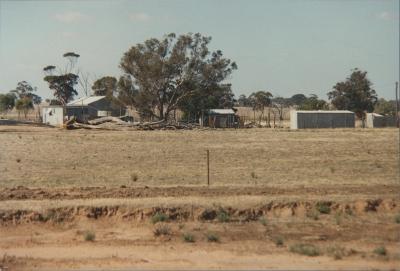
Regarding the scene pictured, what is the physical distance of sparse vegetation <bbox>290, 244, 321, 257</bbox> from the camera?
964cm

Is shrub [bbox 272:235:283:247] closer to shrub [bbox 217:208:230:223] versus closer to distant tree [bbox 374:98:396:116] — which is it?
shrub [bbox 217:208:230:223]

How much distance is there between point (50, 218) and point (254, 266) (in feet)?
18.3

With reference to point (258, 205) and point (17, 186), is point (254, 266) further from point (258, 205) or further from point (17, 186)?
point (17, 186)

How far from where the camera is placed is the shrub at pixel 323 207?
13096 millimetres

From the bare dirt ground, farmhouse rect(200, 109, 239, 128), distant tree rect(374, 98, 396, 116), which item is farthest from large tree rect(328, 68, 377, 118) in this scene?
the bare dirt ground

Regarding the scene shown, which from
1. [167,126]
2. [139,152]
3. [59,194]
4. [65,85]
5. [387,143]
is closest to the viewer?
[59,194]

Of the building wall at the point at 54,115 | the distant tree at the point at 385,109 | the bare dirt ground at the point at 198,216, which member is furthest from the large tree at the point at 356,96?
the bare dirt ground at the point at 198,216

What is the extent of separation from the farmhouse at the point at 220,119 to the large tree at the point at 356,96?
827 inches

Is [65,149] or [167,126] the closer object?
[65,149]

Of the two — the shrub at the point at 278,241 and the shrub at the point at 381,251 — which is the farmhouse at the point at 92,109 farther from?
the shrub at the point at 381,251

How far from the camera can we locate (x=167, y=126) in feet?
179

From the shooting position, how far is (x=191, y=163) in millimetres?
22328

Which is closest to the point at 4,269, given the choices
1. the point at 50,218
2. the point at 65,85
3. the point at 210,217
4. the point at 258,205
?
the point at 50,218

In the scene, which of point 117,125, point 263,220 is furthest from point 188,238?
point 117,125
